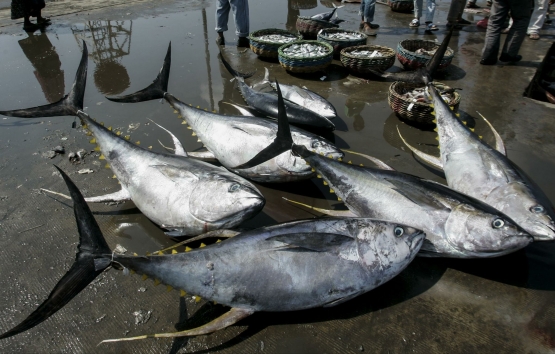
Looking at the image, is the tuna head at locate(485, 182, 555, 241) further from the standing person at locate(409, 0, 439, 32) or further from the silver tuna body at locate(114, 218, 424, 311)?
the standing person at locate(409, 0, 439, 32)

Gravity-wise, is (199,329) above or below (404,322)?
above

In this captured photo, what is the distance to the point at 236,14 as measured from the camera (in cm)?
710

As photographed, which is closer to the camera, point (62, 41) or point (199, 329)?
point (199, 329)

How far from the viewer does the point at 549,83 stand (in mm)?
5133

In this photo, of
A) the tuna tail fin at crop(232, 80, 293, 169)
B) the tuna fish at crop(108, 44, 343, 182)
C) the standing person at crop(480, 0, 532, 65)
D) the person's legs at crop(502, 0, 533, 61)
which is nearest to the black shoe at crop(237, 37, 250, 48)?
the tuna fish at crop(108, 44, 343, 182)

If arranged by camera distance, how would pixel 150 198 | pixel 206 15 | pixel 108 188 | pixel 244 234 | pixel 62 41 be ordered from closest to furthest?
pixel 244 234 → pixel 150 198 → pixel 108 188 → pixel 62 41 → pixel 206 15

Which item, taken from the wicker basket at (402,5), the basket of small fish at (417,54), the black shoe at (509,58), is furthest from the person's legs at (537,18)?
the basket of small fish at (417,54)

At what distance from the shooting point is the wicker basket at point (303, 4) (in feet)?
33.8

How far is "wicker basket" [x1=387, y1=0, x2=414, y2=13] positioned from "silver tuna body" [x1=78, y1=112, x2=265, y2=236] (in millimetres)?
9063

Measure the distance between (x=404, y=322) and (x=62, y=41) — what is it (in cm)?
893

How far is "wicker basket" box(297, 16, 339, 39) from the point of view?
7074 mm

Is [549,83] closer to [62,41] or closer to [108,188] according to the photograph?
[108,188]

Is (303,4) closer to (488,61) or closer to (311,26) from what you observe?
(311,26)

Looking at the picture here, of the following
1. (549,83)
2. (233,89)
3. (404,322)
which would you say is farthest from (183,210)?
(549,83)
